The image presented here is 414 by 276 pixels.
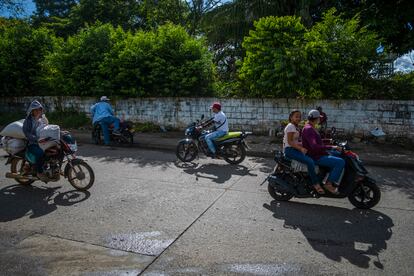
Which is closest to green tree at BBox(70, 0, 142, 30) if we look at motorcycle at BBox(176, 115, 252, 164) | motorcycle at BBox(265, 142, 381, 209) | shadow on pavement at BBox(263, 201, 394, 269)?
motorcycle at BBox(176, 115, 252, 164)

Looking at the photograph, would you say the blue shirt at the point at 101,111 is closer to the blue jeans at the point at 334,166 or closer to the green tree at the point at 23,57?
the green tree at the point at 23,57

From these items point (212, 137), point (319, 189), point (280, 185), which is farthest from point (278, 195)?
point (212, 137)

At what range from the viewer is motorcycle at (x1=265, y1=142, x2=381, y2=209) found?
18.8 feet

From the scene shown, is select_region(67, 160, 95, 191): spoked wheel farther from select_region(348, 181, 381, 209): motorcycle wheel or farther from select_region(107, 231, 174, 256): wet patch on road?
select_region(348, 181, 381, 209): motorcycle wheel

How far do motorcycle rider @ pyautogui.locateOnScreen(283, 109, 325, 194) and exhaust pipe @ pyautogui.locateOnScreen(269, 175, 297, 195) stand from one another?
0.38 m

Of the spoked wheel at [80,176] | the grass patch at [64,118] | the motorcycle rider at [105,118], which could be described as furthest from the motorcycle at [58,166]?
the grass patch at [64,118]

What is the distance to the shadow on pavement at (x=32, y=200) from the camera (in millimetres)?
5594

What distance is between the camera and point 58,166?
22.2ft

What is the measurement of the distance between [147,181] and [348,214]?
3.79 meters

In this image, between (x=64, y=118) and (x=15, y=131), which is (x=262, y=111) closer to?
(x=15, y=131)

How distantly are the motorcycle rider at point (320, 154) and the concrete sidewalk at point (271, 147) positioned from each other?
2.50 meters

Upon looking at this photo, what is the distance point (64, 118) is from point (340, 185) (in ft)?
42.3

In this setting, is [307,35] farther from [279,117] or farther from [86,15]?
[86,15]

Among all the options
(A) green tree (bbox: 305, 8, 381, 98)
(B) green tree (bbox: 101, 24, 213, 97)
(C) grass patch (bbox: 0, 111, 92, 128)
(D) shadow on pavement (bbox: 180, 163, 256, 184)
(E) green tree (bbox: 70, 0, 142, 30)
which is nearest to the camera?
(D) shadow on pavement (bbox: 180, 163, 256, 184)
